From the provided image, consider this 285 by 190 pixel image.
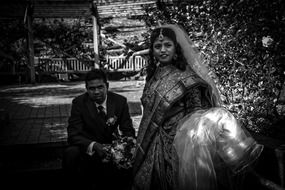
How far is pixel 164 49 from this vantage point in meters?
3.04

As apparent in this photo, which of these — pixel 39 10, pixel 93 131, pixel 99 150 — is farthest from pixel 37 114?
pixel 39 10

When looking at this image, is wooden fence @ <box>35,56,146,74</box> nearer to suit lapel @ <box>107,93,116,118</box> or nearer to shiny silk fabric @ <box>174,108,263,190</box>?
suit lapel @ <box>107,93,116,118</box>

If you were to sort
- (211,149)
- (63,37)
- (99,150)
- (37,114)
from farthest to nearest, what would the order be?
(63,37) < (37,114) < (99,150) < (211,149)

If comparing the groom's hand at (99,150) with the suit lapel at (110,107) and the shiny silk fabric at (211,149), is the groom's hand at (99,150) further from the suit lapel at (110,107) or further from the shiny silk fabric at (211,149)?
the shiny silk fabric at (211,149)

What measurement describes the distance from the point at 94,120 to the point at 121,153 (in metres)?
0.54

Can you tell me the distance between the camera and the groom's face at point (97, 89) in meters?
3.45

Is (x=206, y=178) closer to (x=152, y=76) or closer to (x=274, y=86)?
(x=152, y=76)

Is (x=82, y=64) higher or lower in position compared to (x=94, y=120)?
higher

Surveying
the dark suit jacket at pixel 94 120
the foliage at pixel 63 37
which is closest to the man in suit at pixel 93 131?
the dark suit jacket at pixel 94 120

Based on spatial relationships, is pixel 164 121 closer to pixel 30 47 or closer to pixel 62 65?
pixel 30 47

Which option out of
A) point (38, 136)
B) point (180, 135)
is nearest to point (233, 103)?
point (180, 135)

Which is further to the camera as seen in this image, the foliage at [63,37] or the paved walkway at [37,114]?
the foliage at [63,37]

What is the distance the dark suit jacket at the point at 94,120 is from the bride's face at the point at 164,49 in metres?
0.85

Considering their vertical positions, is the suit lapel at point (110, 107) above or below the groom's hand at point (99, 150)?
above
